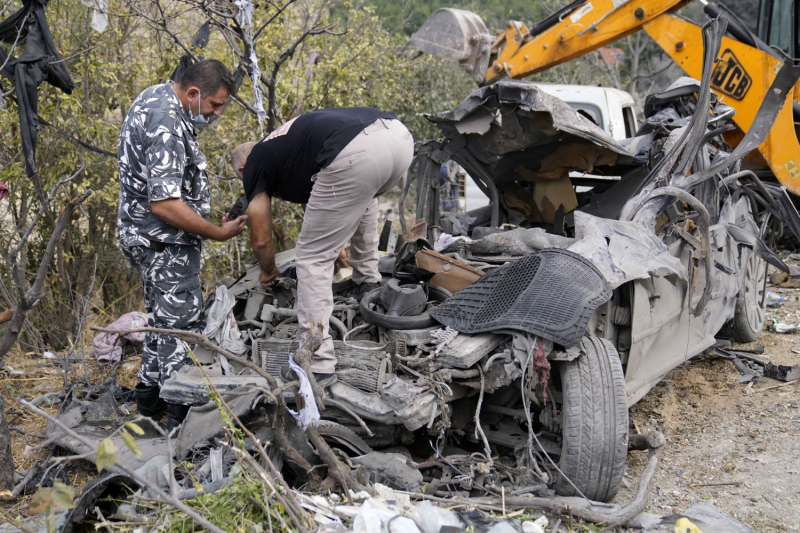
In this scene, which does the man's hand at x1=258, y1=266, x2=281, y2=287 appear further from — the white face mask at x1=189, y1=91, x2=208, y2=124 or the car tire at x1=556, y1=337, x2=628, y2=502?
the car tire at x1=556, y1=337, x2=628, y2=502

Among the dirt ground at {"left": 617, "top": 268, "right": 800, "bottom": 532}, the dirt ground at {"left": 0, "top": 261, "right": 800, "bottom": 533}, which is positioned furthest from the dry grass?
the dirt ground at {"left": 617, "top": 268, "right": 800, "bottom": 532}

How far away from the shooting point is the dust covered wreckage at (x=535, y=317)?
3.20 m

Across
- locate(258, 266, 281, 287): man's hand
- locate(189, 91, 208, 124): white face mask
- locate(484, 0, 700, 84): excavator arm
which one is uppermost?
locate(484, 0, 700, 84): excavator arm

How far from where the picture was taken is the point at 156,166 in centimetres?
361

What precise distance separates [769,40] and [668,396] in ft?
16.8

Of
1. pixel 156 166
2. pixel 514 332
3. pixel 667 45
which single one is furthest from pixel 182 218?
pixel 667 45

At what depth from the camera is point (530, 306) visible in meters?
3.34

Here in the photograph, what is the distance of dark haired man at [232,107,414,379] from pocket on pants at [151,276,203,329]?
51 centimetres

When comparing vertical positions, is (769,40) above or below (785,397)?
above

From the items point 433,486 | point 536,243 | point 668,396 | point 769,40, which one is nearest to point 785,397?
point 668,396

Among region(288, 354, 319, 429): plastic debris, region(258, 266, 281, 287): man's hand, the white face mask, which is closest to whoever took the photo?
region(288, 354, 319, 429): plastic debris

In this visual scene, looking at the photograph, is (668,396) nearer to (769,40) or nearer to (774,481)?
(774,481)

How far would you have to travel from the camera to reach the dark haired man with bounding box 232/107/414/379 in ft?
11.7

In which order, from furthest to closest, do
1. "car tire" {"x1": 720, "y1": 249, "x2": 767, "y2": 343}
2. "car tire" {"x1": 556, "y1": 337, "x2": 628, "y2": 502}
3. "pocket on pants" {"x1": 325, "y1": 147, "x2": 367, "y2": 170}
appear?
"car tire" {"x1": 720, "y1": 249, "x2": 767, "y2": 343}
"pocket on pants" {"x1": 325, "y1": 147, "x2": 367, "y2": 170}
"car tire" {"x1": 556, "y1": 337, "x2": 628, "y2": 502}
